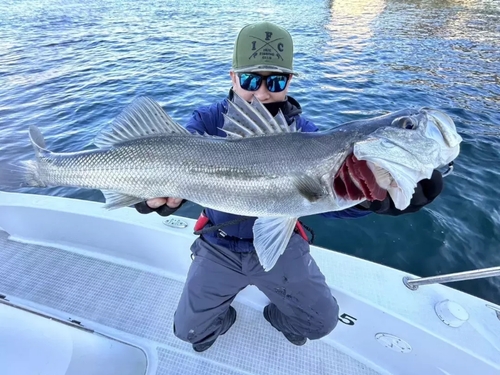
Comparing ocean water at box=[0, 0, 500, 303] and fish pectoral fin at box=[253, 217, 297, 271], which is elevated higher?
fish pectoral fin at box=[253, 217, 297, 271]

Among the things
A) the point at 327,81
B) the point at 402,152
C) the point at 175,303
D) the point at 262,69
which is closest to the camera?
the point at 402,152

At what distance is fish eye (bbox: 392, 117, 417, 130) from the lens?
2.52 m

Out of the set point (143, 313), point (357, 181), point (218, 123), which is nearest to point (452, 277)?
point (357, 181)

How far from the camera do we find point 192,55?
15.9 metres

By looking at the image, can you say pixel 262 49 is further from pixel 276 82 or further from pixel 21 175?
pixel 21 175

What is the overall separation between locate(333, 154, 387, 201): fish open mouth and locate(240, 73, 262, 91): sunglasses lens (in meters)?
1.52

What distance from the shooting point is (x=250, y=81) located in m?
3.58

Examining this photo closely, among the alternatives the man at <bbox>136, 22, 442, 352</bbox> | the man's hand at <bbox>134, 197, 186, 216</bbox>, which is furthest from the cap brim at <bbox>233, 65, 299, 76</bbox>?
the man's hand at <bbox>134, 197, 186, 216</bbox>

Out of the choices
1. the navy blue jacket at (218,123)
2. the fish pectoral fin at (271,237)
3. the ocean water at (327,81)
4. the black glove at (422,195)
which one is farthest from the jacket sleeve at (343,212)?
the ocean water at (327,81)

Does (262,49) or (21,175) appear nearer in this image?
(21,175)

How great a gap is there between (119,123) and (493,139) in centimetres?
940

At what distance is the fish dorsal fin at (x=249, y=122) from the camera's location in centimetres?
283

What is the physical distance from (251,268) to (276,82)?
2.07 m

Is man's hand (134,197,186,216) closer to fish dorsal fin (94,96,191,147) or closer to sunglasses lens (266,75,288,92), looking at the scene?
fish dorsal fin (94,96,191,147)
